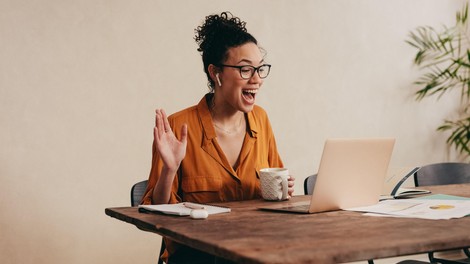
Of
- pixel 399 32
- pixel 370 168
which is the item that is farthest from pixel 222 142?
pixel 399 32

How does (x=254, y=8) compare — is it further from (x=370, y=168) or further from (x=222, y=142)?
(x=370, y=168)

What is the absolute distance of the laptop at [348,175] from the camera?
69.6 inches

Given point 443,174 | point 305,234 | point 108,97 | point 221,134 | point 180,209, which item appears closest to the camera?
point 305,234

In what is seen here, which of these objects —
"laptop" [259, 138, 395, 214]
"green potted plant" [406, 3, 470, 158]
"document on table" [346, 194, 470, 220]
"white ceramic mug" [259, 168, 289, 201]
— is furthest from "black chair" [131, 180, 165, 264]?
"green potted plant" [406, 3, 470, 158]

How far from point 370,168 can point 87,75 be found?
6.64ft

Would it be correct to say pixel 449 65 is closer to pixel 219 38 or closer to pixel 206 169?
pixel 219 38

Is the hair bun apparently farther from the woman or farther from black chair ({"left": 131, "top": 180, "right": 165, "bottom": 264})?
black chair ({"left": 131, "top": 180, "right": 165, "bottom": 264})

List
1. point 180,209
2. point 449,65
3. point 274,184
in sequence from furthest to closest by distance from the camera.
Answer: point 449,65
point 274,184
point 180,209

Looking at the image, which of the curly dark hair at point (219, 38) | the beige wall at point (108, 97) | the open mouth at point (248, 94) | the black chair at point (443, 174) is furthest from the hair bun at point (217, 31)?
the black chair at point (443, 174)

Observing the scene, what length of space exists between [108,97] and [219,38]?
4.16 ft

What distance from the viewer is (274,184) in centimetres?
214

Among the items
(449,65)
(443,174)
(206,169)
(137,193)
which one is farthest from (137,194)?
(449,65)

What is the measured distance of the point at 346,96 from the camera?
4.45m

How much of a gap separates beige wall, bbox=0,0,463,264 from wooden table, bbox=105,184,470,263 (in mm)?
1618
